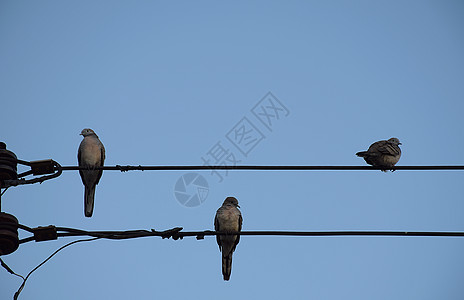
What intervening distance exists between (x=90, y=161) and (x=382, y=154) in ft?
17.7

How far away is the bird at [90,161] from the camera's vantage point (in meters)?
10.8

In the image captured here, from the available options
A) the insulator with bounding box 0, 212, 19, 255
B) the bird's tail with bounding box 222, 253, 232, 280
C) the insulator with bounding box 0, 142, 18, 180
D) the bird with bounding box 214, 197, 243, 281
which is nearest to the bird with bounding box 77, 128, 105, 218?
the bird with bounding box 214, 197, 243, 281

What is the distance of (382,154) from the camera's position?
10.2 m

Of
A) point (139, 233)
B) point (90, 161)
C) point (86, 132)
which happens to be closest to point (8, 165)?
point (139, 233)

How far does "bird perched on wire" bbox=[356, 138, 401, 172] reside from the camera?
33.4 feet

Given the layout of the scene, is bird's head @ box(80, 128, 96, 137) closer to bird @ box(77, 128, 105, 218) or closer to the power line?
bird @ box(77, 128, 105, 218)

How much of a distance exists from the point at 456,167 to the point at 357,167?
1.22 metres

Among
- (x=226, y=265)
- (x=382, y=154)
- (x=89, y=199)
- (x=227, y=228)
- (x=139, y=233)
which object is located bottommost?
(x=139, y=233)

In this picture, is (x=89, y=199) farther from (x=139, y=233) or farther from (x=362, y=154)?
(x=362, y=154)

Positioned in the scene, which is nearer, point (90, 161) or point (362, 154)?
point (362, 154)

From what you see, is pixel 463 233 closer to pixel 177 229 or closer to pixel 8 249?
pixel 177 229

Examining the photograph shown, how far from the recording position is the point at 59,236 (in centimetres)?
635

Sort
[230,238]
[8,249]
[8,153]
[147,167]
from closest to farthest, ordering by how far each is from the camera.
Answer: [8,249]
[8,153]
[147,167]
[230,238]

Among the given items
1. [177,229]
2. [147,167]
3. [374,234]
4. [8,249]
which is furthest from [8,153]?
[374,234]
